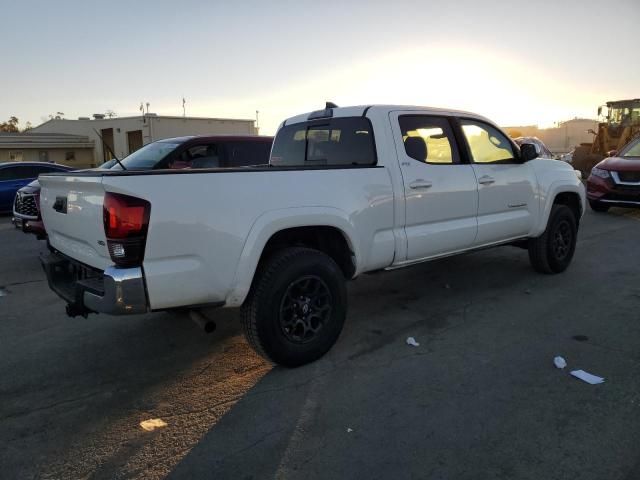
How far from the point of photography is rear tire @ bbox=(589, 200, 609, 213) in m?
11.3

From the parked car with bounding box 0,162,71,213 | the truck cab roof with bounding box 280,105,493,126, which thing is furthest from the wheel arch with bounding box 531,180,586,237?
the parked car with bounding box 0,162,71,213

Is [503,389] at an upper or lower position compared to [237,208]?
lower

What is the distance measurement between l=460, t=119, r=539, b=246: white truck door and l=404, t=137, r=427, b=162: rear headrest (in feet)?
2.24

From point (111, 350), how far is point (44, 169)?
35.2 ft

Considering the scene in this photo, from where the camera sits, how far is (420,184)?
4344 mm

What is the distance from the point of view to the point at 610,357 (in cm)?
379

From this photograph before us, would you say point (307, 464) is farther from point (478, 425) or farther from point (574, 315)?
point (574, 315)

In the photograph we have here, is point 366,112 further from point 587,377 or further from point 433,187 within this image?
point 587,377

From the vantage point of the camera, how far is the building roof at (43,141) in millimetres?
37875

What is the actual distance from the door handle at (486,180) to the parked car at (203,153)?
4251 millimetres

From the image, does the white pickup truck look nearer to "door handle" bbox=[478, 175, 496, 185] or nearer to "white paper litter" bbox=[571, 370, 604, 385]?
"door handle" bbox=[478, 175, 496, 185]

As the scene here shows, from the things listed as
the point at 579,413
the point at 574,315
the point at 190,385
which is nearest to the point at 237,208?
the point at 190,385

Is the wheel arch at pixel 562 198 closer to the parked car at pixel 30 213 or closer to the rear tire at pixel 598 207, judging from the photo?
the rear tire at pixel 598 207

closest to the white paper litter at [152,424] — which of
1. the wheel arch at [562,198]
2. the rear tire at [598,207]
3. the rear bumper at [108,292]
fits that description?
the rear bumper at [108,292]
